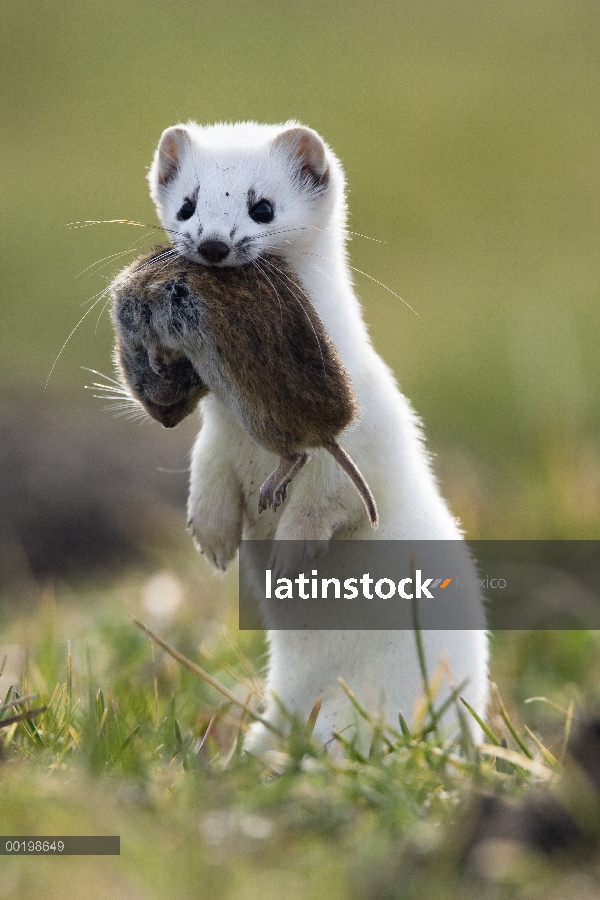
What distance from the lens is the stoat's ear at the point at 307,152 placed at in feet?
12.1

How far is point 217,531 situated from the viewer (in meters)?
3.59

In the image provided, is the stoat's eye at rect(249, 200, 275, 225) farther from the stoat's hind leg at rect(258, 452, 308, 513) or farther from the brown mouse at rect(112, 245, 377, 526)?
the stoat's hind leg at rect(258, 452, 308, 513)

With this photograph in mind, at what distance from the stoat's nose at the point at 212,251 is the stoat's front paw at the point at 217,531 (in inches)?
36.3

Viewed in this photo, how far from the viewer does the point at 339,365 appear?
272 centimetres

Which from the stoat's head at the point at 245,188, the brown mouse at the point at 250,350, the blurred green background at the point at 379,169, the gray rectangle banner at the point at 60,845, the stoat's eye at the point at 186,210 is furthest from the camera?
the blurred green background at the point at 379,169

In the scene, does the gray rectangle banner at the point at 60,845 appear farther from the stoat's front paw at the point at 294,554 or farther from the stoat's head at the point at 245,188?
the stoat's head at the point at 245,188

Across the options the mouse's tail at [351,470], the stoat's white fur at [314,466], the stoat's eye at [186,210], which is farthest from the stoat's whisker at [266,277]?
the stoat's eye at [186,210]

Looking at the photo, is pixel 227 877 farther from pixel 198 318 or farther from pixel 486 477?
pixel 486 477

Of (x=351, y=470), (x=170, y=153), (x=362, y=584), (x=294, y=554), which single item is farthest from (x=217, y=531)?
(x=170, y=153)

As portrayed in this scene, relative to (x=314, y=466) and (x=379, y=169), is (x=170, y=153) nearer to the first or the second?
(x=314, y=466)

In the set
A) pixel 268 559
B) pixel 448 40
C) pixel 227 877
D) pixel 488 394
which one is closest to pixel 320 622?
pixel 268 559

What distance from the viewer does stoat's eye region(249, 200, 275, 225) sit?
11.2ft

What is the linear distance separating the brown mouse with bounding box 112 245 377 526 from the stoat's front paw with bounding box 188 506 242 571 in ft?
2.59

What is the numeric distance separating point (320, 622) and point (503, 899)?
1.70m
